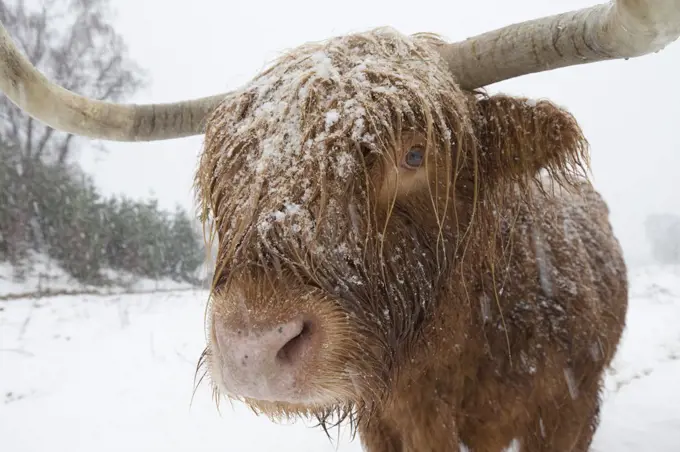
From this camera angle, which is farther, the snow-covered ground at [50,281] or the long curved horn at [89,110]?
the snow-covered ground at [50,281]

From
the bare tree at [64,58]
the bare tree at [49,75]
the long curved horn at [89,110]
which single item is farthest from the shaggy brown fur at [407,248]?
the bare tree at [64,58]

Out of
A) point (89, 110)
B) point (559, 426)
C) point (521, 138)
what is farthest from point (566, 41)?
point (89, 110)

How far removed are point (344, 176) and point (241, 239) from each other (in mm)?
380

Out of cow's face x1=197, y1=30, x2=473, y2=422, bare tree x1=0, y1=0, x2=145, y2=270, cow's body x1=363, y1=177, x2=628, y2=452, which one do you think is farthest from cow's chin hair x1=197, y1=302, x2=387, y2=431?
bare tree x1=0, y1=0, x2=145, y2=270

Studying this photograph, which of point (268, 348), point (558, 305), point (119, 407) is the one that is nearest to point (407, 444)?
point (558, 305)

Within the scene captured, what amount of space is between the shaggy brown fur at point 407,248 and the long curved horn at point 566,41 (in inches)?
4.4

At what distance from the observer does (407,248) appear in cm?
175

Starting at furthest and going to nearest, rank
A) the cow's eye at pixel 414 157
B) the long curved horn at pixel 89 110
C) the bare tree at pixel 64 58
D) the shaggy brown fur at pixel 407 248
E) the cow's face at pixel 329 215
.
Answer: the bare tree at pixel 64 58
the long curved horn at pixel 89 110
the cow's eye at pixel 414 157
the shaggy brown fur at pixel 407 248
the cow's face at pixel 329 215

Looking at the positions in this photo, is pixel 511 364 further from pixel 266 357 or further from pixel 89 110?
pixel 89 110

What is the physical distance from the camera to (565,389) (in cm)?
234

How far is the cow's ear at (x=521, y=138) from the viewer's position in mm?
1917

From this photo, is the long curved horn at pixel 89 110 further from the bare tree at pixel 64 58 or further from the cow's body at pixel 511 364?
the bare tree at pixel 64 58

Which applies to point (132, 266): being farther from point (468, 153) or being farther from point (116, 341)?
point (468, 153)

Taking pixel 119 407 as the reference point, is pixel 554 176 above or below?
above
